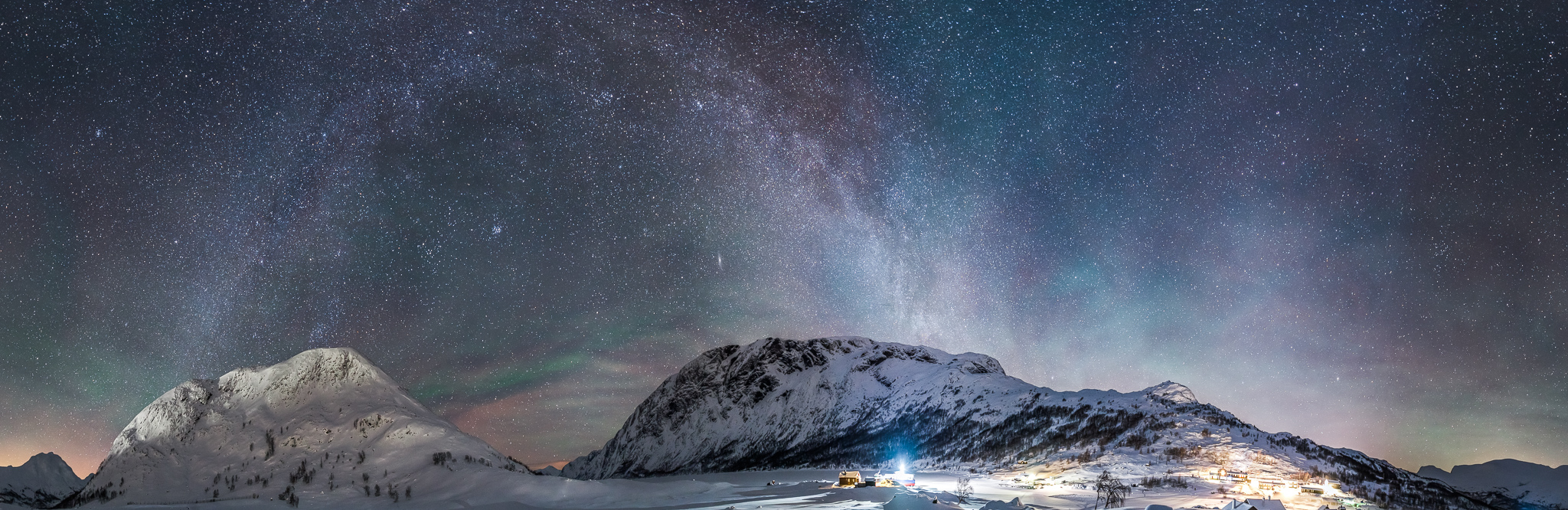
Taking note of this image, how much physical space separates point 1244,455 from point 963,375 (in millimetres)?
115466

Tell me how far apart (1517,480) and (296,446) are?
752 ft

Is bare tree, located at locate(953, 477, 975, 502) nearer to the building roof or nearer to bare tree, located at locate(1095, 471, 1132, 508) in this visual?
bare tree, located at locate(1095, 471, 1132, 508)

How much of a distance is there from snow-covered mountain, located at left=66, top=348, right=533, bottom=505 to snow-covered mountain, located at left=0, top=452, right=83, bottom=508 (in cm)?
7156

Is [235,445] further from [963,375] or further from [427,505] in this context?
[963,375]

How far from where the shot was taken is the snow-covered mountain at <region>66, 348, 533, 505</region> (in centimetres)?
4866

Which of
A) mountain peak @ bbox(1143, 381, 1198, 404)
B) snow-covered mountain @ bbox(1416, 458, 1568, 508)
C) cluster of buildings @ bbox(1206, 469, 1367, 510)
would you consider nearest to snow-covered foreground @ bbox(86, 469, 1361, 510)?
cluster of buildings @ bbox(1206, 469, 1367, 510)

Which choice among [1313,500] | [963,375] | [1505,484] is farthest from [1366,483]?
[1505,484]

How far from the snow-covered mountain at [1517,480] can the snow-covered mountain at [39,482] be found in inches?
9436

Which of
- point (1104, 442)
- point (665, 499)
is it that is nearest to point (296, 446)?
point (665, 499)

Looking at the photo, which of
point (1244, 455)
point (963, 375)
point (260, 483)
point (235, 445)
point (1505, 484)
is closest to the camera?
point (260, 483)

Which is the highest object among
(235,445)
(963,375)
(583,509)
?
(963,375)

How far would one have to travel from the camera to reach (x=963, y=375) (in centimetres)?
18725

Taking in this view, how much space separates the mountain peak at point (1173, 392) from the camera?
4286 inches

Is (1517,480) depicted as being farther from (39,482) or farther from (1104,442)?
(39,482)
